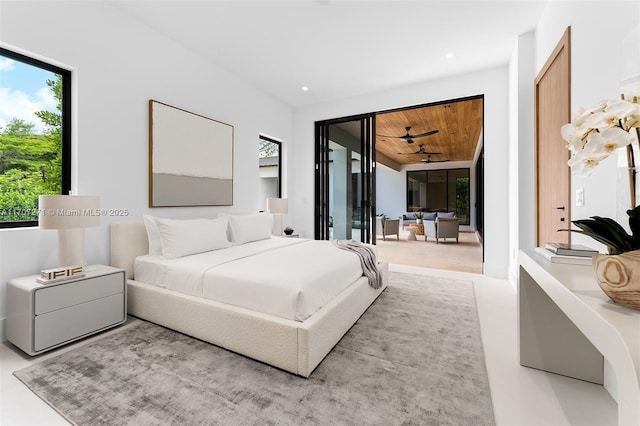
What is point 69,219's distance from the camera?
7.16 feet

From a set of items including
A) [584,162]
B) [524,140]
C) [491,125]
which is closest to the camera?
[584,162]

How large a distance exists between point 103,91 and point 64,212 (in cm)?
132

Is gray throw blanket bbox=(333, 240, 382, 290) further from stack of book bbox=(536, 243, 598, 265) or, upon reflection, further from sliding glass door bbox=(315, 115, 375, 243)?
sliding glass door bbox=(315, 115, 375, 243)

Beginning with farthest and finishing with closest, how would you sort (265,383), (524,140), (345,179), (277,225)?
(345,179), (277,225), (524,140), (265,383)

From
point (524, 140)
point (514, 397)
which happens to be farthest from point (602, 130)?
point (524, 140)

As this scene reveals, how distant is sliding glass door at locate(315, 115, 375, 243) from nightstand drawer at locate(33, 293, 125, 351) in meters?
3.64

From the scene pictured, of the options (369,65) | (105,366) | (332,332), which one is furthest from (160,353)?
(369,65)

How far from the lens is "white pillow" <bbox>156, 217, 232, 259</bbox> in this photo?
277 cm

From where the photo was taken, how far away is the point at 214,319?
2115mm

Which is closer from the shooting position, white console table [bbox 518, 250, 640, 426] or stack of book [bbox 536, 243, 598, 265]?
white console table [bbox 518, 250, 640, 426]

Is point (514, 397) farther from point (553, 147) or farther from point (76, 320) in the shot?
point (76, 320)

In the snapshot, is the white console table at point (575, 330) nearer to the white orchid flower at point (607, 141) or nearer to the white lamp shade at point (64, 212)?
the white orchid flower at point (607, 141)

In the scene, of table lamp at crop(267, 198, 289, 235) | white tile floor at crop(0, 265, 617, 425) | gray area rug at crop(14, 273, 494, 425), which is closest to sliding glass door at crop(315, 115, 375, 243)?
table lamp at crop(267, 198, 289, 235)

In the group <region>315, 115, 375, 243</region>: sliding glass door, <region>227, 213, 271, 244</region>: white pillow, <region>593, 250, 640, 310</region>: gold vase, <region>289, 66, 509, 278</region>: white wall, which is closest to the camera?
<region>593, 250, 640, 310</region>: gold vase
